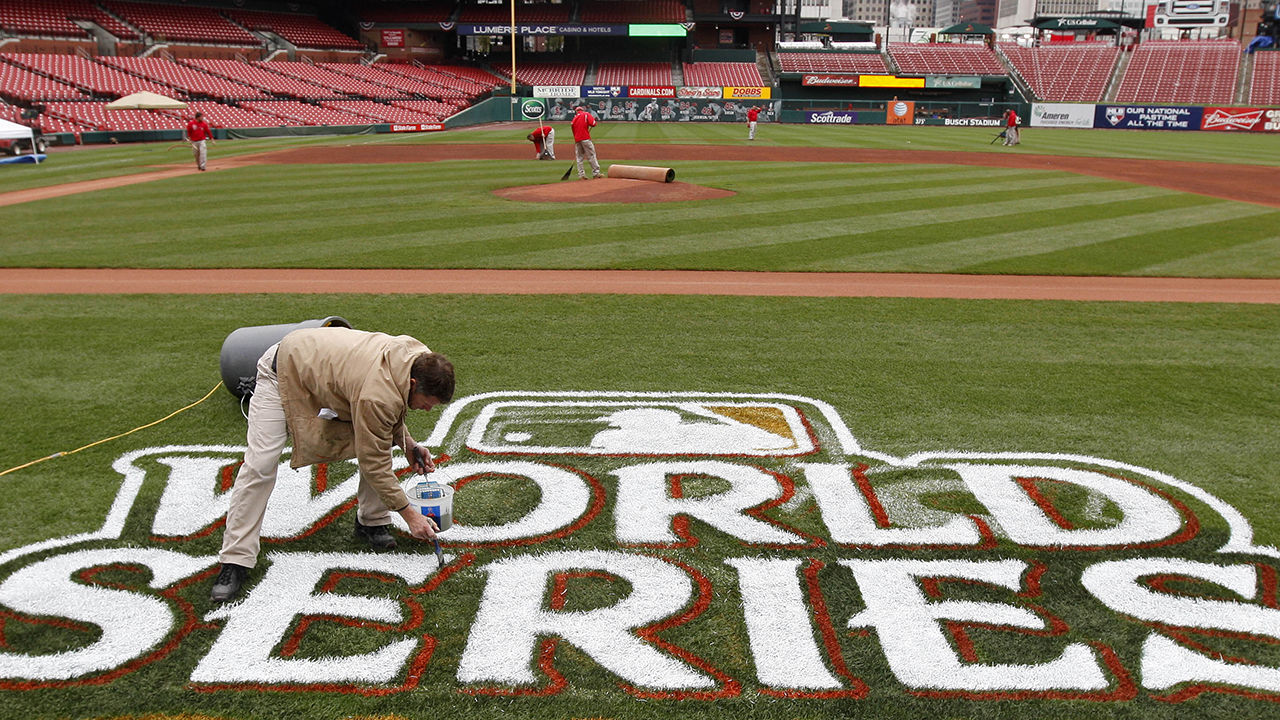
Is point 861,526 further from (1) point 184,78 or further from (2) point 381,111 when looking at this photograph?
(1) point 184,78

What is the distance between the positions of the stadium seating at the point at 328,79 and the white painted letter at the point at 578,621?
52995mm

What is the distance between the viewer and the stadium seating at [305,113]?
4481 cm

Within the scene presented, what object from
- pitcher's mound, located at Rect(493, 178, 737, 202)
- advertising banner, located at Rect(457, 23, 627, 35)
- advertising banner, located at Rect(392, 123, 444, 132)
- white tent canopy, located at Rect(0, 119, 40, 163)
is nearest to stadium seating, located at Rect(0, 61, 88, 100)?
white tent canopy, located at Rect(0, 119, 40, 163)

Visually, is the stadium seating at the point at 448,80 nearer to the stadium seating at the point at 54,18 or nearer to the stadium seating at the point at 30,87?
the stadium seating at the point at 54,18

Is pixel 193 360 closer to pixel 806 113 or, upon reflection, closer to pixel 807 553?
pixel 807 553

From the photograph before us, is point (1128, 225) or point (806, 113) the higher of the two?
point (806, 113)

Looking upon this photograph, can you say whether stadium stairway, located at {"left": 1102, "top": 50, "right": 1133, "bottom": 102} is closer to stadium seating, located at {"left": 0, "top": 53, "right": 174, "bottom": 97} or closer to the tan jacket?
stadium seating, located at {"left": 0, "top": 53, "right": 174, "bottom": 97}

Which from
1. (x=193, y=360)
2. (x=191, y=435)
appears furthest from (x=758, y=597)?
(x=193, y=360)

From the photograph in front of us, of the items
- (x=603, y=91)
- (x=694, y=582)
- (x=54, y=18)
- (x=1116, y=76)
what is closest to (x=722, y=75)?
(x=603, y=91)

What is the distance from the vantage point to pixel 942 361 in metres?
8.41

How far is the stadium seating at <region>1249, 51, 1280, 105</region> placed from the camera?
2370 inches

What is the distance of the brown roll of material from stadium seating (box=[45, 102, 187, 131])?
27.7 m

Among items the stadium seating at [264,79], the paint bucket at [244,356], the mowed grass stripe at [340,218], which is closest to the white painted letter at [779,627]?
the paint bucket at [244,356]

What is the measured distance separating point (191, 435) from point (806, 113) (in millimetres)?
54391
